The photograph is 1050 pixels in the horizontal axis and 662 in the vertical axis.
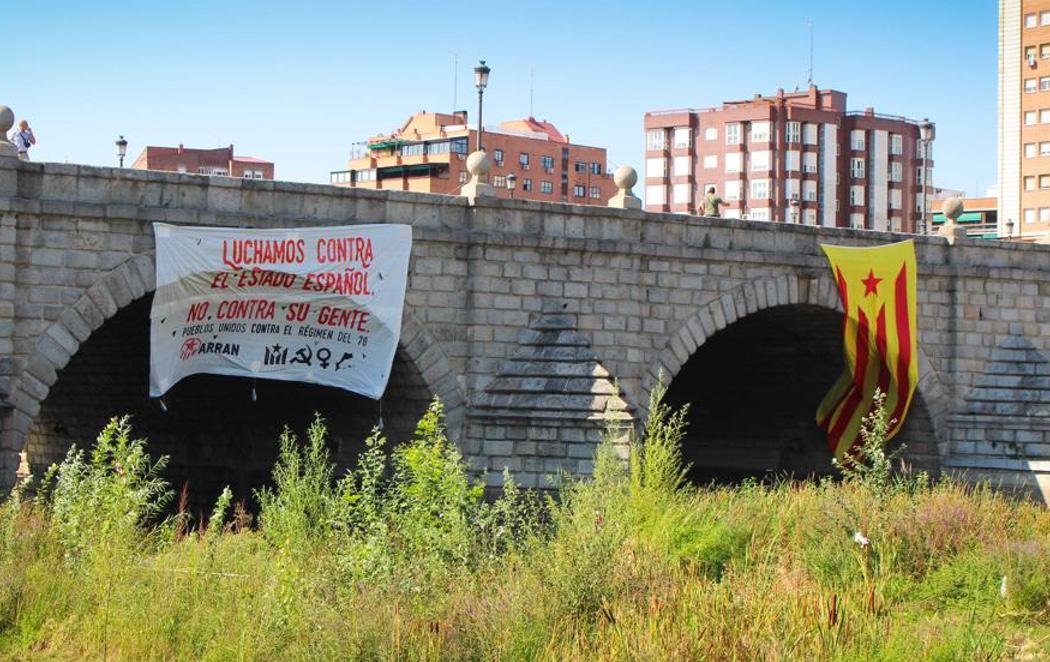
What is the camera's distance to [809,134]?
7350 cm

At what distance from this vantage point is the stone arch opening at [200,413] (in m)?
22.3

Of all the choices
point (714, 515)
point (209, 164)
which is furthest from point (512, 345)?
point (209, 164)

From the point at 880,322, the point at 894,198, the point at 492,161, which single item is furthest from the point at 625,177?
the point at 894,198

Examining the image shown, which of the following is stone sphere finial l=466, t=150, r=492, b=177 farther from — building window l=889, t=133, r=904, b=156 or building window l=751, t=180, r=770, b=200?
building window l=889, t=133, r=904, b=156

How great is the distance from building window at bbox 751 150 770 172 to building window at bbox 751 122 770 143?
0.56m

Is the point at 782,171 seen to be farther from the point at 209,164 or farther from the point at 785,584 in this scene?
the point at 785,584

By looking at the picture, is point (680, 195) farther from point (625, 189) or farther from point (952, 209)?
point (625, 189)

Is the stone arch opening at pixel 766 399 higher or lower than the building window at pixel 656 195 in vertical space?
lower

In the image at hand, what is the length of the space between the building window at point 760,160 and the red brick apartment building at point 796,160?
5 cm

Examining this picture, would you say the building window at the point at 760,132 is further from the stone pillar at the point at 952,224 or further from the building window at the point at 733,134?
the stone pillar at the point at 952,224

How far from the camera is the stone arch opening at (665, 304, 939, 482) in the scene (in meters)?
26.7

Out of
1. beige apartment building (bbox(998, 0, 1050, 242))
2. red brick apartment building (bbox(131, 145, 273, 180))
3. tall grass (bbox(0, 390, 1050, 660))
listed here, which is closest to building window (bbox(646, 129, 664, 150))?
beige apartment building (bbox(998, 0, 1050, 242))

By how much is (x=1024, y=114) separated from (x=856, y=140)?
25.6ft

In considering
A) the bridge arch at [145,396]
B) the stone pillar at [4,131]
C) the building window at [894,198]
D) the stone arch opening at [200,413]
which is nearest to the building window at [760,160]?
the building window at [894,198]
